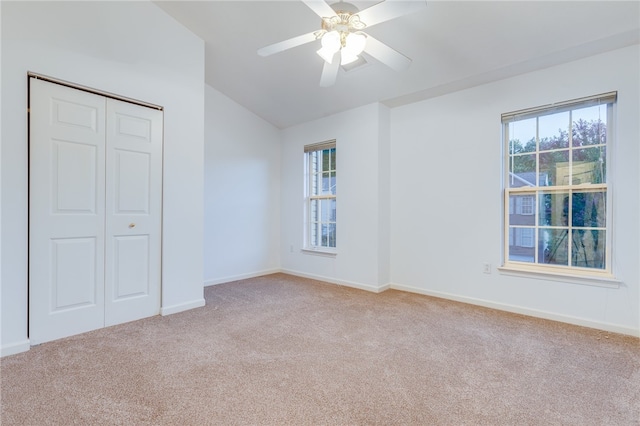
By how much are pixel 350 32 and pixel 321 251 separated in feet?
10.0

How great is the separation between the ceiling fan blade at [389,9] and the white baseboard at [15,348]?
11.0ft

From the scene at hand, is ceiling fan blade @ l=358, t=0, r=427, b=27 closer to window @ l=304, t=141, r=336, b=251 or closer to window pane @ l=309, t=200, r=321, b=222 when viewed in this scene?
window @ l=304, t=141, r=336, b=251

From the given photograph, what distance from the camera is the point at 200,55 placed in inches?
130

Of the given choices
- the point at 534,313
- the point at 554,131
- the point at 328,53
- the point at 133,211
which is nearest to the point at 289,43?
the point at 328,53

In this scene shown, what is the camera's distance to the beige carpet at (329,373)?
1559mm

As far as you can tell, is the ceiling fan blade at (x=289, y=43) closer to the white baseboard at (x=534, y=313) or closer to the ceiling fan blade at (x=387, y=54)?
the ceiling fan blade at (x=387, y=54)

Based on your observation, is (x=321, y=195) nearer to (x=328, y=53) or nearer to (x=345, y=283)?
(x=345, y=283)

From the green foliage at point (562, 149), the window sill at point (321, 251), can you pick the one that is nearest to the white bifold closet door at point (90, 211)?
the window sill at point (321, 251)

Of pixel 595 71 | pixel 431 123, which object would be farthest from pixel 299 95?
pixel 595 71

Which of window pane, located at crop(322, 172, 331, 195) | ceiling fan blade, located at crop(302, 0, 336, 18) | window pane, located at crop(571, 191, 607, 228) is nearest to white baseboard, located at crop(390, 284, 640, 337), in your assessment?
window pane, located at crop(571, 191, 607, 228)

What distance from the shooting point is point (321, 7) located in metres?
1.95

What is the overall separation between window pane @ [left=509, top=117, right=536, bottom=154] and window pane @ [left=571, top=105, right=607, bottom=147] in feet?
1.07

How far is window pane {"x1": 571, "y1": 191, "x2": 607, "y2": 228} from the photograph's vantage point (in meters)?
2.76

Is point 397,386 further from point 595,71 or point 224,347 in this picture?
point 595,71
